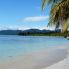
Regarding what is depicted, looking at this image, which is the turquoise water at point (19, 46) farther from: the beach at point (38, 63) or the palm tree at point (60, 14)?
the palm tree at point (60, 14)

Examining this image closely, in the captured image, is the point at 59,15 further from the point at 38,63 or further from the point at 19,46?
the point at 19,46

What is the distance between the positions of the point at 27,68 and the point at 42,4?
7688 mm

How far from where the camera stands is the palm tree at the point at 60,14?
297 inches

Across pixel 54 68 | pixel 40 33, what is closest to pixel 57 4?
pixel 54 68

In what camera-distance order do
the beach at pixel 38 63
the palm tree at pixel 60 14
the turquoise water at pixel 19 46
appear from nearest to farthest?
the palm tree at pixel 60 14 → the beach at pixel 38 63 → the turquoise water at pixel 19 46

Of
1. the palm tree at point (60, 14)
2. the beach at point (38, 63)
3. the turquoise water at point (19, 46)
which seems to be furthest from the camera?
the turquoise water at point (19, 46)

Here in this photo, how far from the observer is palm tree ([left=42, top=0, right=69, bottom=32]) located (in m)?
7.55

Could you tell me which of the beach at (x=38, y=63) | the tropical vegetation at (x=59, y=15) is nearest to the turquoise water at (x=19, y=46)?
the beach at (x=38, y=63)

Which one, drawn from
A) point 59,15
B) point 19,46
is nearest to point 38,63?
point 59,15

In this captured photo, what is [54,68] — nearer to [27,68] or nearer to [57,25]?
[27,68]

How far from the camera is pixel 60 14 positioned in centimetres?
760

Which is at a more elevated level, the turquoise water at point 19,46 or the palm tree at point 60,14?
the palm tree at point 60,14

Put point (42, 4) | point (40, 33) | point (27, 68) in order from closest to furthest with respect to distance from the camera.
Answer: point (42, 4) < point (27, 68) < point (40, 33)

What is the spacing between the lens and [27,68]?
1459 cm
